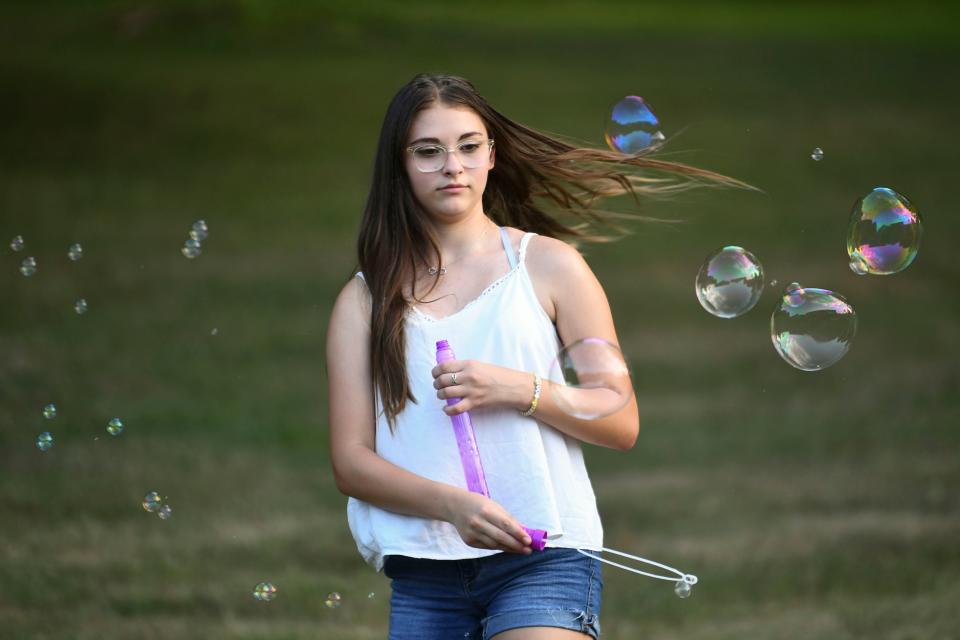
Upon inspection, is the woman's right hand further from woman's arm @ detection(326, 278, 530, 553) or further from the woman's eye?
the woman's eye

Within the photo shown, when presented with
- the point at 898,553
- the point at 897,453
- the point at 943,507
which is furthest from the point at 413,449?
the point at 897,453

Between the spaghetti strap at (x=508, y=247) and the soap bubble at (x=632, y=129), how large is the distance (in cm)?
66

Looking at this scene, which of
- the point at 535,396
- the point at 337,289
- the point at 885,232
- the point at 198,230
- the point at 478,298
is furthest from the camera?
the point at 337,289

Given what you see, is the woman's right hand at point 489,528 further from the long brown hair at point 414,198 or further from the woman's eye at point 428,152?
the woman's eye at point 428,152

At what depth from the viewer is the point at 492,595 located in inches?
101

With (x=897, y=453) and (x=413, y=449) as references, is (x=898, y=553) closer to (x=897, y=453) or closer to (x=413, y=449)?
(x=897, y=453)

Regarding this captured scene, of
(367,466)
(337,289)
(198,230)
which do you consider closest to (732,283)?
(367,466)

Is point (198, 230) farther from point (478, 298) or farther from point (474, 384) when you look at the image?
point (474, 384)

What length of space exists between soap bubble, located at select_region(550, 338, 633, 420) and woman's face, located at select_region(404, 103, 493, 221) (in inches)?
13.7

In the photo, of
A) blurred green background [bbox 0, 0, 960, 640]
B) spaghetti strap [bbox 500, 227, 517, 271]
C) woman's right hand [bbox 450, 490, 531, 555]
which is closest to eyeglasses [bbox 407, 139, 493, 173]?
spaghetti strap [bbox 500, 227, 517, 271]

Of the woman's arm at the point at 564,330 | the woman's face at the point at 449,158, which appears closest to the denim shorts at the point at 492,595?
the woman's arm at the point at 564,330

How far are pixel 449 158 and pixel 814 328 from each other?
1.02 metres

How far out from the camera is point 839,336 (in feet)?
10.5

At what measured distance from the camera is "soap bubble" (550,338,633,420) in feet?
8.38
